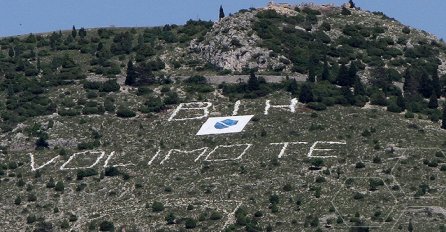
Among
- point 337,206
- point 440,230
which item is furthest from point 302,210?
point 440,230

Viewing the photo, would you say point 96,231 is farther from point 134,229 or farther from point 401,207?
point 401,207

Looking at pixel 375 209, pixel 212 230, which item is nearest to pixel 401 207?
pixel 375 209

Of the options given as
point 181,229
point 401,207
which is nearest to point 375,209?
point 401,207

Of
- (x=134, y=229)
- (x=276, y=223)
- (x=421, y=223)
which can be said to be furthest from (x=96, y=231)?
(x=421, y=223)

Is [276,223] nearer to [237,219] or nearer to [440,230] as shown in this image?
[237,219]

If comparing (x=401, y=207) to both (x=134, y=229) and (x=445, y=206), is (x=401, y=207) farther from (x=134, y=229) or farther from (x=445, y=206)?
(x=134, y=229)
